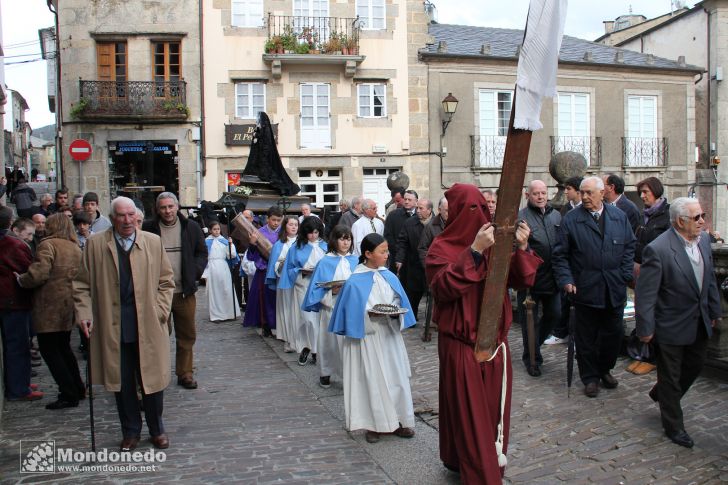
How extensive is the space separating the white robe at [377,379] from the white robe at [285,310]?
10.6 feet

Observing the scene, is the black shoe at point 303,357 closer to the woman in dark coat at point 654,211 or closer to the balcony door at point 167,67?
the woman in dark coat at point 654,211

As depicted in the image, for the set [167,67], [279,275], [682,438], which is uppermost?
[167,67]

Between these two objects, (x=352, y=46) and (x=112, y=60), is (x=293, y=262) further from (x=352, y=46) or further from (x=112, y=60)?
(x=112, y=60)

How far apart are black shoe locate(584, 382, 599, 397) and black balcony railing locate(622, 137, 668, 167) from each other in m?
20.9

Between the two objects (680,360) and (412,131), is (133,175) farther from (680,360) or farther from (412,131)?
(680,360)

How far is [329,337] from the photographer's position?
24.5 feet

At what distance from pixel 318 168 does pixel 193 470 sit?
18.3 meters

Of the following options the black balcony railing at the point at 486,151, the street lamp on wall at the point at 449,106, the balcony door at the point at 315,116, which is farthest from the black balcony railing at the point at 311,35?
the black balcony railing at the point at 486,151

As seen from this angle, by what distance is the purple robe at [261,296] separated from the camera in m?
10.6

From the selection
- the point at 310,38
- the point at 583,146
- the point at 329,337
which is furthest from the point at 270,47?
the point at 329,337

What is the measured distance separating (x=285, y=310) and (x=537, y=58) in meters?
6.45

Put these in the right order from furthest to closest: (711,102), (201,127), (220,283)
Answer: (711,102) < (201,127) < (220,283)

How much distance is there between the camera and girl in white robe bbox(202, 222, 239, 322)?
12.4 meters

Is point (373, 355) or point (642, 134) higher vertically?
point (642, 134)
